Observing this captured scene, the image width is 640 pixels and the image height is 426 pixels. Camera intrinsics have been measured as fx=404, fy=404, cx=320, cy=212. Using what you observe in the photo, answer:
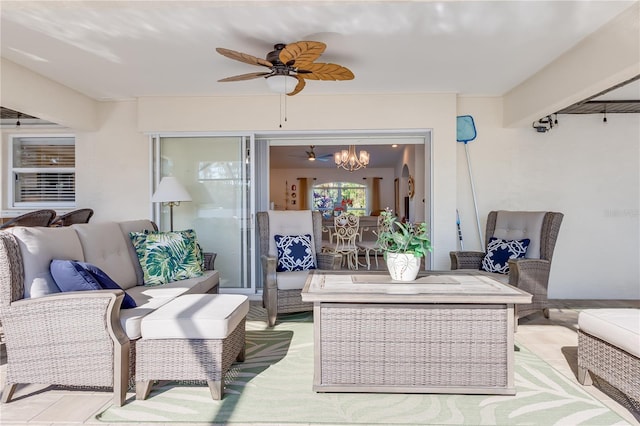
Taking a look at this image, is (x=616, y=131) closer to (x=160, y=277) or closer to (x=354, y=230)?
(x=354, y=230)

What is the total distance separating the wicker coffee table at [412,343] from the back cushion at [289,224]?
196 cm

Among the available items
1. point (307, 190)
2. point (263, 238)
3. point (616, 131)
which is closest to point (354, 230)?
point (263, 238)

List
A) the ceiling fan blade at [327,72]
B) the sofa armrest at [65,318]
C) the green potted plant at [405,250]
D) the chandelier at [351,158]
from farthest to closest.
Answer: the chandelier at [351,158] < the ceiling fan blade at [327,72] < the green potted plant at [405,250] < the sofa armrest at [65,318]

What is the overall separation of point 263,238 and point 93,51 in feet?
7.56

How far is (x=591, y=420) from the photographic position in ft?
6.72

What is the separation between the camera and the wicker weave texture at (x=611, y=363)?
2.08 m

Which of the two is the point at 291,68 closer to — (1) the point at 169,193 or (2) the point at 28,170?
(1) the point at 169,193

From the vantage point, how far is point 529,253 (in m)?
3.99

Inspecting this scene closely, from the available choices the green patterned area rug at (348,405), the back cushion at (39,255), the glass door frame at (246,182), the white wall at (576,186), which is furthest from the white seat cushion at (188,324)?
the white wall at (576,186)

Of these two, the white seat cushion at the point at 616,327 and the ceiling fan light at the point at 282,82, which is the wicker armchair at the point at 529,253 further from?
the ceiling fan light at the point at 282,82

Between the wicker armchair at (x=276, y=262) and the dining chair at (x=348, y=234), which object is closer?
the wicker armchair at (x=276, y=262)

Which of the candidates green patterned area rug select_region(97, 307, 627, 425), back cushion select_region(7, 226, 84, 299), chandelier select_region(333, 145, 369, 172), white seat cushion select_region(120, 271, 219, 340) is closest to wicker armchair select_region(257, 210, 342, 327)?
white seat cushion select_region(120, 271, 219, 340)

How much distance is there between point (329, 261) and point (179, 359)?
6.84 feet

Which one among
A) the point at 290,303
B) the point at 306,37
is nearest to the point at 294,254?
the point at 290,303
